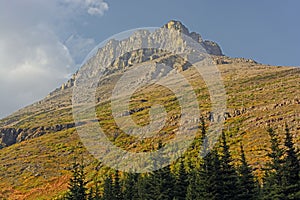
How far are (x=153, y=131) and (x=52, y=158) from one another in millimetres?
43434

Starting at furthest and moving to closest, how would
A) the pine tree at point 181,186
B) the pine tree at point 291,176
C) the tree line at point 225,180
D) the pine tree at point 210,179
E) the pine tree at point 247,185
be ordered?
the pine tree at point 181,186 < the pine tree at point 247,185 < the pine tree at point 210,179 < the tree line at point 225,180 < the pine tree at point 291,176

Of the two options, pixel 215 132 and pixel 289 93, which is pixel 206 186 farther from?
pixel 289 93

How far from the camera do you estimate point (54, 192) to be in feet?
339

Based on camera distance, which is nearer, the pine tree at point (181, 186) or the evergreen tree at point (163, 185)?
the evergreen tree at point (163, 185)

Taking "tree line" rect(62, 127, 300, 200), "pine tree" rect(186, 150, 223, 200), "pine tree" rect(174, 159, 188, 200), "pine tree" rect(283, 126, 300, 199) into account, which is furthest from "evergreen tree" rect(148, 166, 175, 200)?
"pine tree" rect(283, 126, 300, 199)

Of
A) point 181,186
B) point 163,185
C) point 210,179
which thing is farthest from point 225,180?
point 181,186

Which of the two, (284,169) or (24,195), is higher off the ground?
(24,195)

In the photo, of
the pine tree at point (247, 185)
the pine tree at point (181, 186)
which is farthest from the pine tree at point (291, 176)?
the pine tree at point (181, 186)

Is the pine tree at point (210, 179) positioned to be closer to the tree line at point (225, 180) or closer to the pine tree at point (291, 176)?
the tree line at point (225, 180)

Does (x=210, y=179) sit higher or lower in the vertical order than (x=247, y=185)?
lower

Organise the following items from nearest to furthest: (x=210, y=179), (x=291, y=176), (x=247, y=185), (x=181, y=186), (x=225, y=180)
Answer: (x=291, y=176) → (x=210, y=179) → (x=225, y=180) → (x=247, y=185) → (x=181, y=186)

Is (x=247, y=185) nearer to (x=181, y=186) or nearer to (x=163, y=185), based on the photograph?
(x=181, y=186)

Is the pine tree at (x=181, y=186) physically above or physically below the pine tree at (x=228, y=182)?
above

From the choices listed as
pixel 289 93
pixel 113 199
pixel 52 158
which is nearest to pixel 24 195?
pixel 52 158
